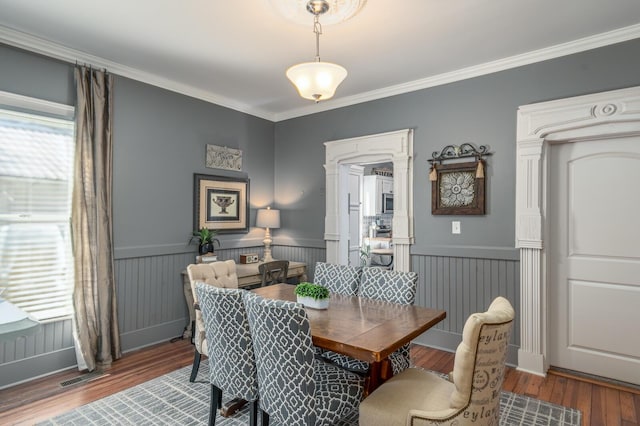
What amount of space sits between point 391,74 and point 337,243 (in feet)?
6.60

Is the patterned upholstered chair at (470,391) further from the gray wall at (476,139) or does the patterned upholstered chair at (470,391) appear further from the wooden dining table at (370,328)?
the gray wall at (476,139)

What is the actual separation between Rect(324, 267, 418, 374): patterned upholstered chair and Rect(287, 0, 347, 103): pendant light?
1419 mm

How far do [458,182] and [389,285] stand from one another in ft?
4.74

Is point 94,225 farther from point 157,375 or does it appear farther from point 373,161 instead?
point 373,161

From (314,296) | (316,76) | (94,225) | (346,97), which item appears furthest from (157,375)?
(346,97)

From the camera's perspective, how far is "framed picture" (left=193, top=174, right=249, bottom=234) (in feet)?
13.6

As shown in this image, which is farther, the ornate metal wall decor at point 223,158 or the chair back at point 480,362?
the ornate metal wall decor at point 223,158

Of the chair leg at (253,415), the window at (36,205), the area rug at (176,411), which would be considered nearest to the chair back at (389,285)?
the area rug at (176,411)

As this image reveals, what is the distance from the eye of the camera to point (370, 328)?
204 centimetres

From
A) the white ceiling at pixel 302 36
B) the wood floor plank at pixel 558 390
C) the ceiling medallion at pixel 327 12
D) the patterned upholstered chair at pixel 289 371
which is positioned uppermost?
the white ceiling at pixel 302 36

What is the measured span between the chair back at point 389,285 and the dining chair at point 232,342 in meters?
1.14

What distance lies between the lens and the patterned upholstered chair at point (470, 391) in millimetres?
1503

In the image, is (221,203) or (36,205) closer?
(36,205)

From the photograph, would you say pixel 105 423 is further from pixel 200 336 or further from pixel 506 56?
pixel 506 56
